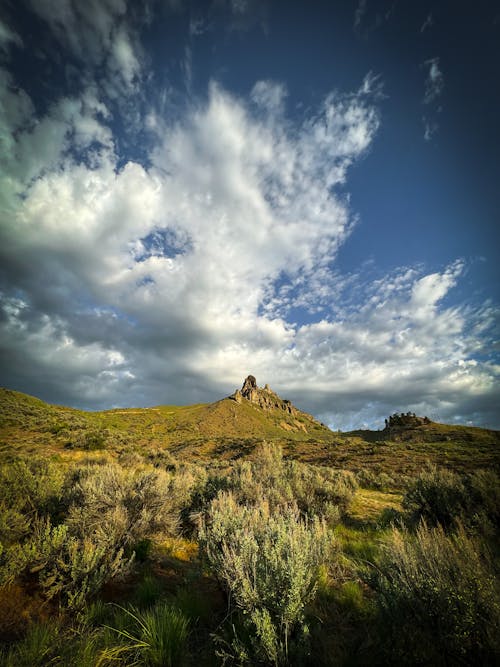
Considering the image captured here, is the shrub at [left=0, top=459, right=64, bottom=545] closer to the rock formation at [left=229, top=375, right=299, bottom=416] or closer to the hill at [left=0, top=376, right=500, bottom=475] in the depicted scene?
the hill at [left=0, top=376, right=500, bottom=475]

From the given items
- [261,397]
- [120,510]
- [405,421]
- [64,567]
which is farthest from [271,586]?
[261,397]

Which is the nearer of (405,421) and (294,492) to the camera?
(294,492)

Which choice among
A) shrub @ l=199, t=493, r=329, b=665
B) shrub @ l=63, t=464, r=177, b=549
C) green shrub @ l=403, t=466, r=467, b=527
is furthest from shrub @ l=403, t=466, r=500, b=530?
shrub @ l=63, t=464, r=177, b=549

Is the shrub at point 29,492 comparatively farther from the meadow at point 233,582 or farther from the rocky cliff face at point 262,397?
the rocky cliff face at point 262,397

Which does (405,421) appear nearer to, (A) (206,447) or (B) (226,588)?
(A) (206,447)

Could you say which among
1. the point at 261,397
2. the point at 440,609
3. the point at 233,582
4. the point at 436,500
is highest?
the point at 261,397

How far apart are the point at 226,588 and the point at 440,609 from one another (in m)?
2.41

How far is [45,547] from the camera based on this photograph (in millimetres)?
3779

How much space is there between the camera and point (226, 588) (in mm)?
3439

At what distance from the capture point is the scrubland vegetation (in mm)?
2314

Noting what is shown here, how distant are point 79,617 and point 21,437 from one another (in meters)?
25.1

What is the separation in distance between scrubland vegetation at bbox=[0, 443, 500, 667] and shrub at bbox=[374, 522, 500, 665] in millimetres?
11

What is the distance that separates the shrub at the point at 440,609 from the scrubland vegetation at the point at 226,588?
0.01 meters

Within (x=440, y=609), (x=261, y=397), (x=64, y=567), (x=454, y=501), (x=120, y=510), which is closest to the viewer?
(x=440, y=609)
